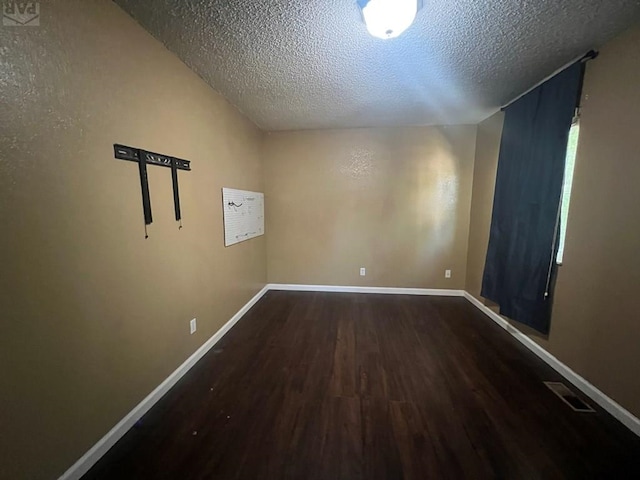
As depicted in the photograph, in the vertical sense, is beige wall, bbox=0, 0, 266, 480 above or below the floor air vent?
above

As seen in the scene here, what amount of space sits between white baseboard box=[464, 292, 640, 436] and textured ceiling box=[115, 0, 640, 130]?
7.72 ft

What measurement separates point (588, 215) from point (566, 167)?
17.7 inches

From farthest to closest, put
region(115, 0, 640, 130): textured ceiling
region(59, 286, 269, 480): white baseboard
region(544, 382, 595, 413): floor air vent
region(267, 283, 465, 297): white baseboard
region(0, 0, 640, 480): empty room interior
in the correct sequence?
region(267, 283, 465, 297): white baseboard
region(544, 382, 595, 413): floor air vent
region(115, 0, 640, 130): textured ceiling
region(59, 286, 269, 480): white baseboard
region(0, 0, 640, 480): empty room interior

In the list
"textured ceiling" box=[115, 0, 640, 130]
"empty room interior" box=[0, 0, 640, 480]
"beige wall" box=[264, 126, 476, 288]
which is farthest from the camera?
"beige wall" box=[264, 126, 476, 288]

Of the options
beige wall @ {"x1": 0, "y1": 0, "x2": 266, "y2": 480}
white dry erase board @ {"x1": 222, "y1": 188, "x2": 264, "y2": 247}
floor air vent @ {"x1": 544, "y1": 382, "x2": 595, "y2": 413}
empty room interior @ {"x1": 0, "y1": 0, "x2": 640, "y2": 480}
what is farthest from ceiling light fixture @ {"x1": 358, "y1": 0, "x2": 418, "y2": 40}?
floor air vent @ {"x1": 544, "y1": 382, "x2": 595, "y2": 413}

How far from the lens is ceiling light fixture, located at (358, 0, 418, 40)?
1.28m

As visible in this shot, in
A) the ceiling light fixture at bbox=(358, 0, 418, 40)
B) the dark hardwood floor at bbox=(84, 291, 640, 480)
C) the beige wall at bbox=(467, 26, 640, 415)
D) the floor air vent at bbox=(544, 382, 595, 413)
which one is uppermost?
the ceiling light fixture at bbox=(358, 0, 418, 40)

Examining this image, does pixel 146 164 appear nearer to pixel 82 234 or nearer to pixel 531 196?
pixel 82 234

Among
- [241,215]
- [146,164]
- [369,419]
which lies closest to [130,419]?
[369,419]

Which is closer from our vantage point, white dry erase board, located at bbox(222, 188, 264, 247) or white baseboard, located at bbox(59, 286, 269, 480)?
white baseboard, located at bbox(59, 286, 269, 480)

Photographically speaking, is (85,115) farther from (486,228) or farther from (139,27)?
(486,228)

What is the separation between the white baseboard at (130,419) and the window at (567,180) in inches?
125

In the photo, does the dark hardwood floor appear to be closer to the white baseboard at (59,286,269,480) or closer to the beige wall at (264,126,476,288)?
the white baseboard at (59,286,269,480)

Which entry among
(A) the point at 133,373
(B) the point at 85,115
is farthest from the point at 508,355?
(B) the point at 85,115
